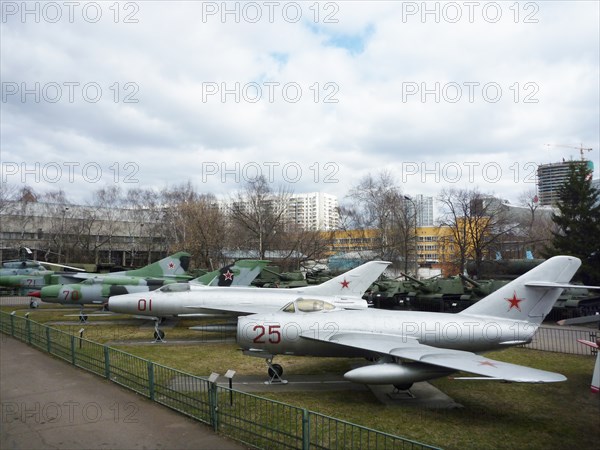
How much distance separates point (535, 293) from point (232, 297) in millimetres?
10887

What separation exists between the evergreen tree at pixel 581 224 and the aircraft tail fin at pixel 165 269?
2656 centimetres

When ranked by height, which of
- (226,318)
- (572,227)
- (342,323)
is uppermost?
(572,227)

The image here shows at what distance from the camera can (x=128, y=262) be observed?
208 ft

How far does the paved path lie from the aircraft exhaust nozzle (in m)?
3.00

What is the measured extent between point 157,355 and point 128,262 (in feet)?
178

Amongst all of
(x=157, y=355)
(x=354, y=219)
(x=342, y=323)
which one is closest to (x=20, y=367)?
(x=157, y=355)

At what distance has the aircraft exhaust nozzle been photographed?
8.56 meters

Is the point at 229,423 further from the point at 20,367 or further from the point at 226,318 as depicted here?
the point at 226,318

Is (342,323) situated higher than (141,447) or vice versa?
(342,323)

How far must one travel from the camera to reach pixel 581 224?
30438 mm

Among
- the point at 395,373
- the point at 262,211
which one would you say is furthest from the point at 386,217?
the point at 395,373

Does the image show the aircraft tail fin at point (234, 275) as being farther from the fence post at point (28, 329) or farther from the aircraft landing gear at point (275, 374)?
the aircraft landing gear at point (275, 374)

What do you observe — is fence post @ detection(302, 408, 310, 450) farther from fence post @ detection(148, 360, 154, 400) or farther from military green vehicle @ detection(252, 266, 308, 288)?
military green vehicle @ detection(252, 266, 308, 288)

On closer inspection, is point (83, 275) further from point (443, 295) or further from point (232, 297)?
point (443, 295)
